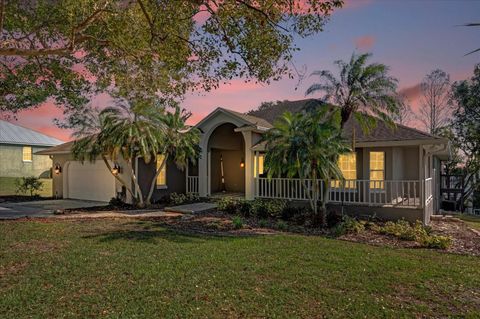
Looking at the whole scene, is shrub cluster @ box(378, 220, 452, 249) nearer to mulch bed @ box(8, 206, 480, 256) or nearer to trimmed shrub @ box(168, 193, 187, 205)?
mulch bed @ box(8, 206, 480, 256)

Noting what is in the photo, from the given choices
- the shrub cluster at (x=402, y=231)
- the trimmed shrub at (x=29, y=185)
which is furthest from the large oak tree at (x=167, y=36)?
A: the trimmed shrub at (x=29, y=185)

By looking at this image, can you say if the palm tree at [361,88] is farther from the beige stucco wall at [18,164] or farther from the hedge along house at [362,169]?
the beige stucco wall at [18,164]

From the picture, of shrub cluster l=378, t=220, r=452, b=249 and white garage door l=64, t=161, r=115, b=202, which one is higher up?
white garage door l=64, t=161, r=115, b=202

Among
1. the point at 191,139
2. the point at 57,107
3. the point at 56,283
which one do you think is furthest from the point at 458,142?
the point at 56,283

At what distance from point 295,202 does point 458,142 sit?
2573 cm

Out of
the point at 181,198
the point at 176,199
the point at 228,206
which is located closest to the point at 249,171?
the point at 228,206

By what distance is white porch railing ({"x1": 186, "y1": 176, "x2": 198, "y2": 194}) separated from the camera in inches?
731

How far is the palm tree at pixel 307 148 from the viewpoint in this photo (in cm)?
1106

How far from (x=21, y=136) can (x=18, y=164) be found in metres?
2.87

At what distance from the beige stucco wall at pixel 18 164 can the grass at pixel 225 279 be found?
2517cm

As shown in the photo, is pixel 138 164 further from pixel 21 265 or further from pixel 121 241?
pixel 21 265

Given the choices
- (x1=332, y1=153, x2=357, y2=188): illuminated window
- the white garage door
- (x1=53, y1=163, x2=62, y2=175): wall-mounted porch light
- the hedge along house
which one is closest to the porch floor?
the hedge along house

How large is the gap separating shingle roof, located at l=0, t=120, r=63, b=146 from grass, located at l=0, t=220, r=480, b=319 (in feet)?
85.2

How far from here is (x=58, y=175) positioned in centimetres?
2145
